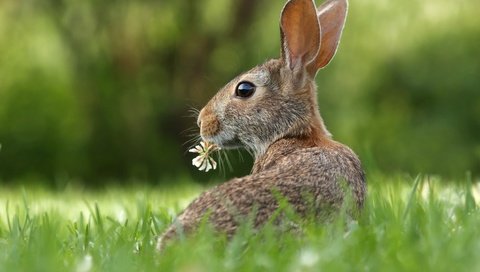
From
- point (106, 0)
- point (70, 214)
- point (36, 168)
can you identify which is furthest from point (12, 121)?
point (70, 214)

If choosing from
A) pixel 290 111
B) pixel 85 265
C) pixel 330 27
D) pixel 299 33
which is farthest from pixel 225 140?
pixel 85 265

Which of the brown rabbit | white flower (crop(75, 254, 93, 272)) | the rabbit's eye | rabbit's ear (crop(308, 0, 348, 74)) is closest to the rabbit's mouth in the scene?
the brown rabbit

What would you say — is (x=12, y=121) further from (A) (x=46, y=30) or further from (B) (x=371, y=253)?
(B) (x=371, y=253)

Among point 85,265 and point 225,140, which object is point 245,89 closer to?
point 225,140

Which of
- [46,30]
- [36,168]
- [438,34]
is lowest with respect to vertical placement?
[36,168]

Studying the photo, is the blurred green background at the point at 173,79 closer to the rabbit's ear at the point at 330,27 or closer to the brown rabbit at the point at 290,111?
the rabbit's ear at the point at 330,27
